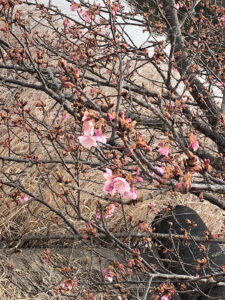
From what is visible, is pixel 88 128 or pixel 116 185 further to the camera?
pixel 116 185

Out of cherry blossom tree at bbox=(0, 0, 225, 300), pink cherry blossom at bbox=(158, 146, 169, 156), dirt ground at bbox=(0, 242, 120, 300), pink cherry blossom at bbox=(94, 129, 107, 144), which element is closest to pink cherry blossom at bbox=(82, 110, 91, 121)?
cherry blossom tree at bbox=(0, 0, 225, 300)

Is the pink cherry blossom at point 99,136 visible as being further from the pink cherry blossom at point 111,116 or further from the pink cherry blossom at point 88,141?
the pink cherry blossom at point 111,116

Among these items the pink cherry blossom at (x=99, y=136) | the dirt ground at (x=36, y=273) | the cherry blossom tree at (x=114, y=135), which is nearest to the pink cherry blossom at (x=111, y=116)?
the cherry blossom tree at (x=114, y=135)

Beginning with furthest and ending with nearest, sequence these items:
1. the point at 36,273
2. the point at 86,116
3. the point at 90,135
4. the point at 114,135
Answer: the point at 36,273
the point at 114,135
the point at 90,135
the point at 86,116

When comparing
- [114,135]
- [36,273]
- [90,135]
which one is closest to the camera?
[90,135]

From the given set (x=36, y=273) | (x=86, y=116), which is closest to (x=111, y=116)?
(x=86, y=116)

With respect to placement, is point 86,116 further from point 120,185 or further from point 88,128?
point 120,185

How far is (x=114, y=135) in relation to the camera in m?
1.49

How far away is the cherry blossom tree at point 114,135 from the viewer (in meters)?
1.25

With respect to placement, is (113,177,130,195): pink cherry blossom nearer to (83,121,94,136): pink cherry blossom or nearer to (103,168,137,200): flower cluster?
(103,168,137,200): flower cluster

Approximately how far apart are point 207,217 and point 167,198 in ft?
1.37

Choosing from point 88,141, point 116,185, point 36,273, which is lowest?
point 36,273

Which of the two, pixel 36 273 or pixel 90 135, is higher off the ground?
pixel 90 135

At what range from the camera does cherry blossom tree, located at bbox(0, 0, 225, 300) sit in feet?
4.09
